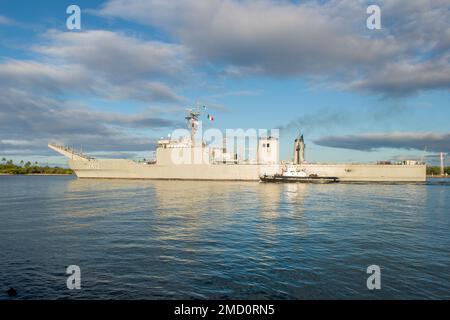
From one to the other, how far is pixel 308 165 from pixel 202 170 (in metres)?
22.4

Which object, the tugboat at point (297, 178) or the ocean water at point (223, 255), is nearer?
the ocean water at point (223, 255)

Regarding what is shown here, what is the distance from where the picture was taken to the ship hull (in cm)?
6388

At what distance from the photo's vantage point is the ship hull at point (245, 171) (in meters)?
63.9

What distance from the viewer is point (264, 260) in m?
10.9

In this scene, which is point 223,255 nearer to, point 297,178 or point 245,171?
point 297,178

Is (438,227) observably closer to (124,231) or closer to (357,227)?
(357,227)

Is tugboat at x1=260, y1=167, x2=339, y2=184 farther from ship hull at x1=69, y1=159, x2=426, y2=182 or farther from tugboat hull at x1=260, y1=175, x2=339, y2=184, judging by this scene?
ship hull at x1=69, y1=159, x2=426, y2=182

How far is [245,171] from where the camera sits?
64.6m

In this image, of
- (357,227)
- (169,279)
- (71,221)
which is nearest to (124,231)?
(71,221)

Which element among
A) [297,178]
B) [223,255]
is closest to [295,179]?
[297,178]

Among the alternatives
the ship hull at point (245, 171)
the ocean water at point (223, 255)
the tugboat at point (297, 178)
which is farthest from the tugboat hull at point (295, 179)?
the ocean water at point (223, 255)

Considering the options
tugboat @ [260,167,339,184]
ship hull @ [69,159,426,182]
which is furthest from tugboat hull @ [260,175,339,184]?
ship hull @ [69,159,426,182]

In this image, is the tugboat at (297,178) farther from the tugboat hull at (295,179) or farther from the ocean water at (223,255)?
the ocean water at (223,255)
